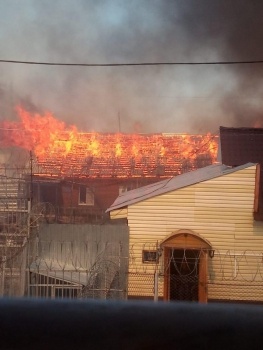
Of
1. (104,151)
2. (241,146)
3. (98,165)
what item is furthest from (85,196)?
(241,146)

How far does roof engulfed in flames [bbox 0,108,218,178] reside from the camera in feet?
64.3

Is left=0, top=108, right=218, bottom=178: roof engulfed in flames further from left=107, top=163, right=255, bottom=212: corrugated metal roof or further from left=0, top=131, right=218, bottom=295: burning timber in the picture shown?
left=107, top=163, right=255, bottom=212: corrugated metal roof

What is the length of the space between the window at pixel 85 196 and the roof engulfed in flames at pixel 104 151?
61 centimetres

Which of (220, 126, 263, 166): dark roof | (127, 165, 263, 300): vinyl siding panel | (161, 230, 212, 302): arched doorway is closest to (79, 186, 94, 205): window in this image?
(220, 126, 263, 166): dark roof

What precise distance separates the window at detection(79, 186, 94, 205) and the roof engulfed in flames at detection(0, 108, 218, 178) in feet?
2.01

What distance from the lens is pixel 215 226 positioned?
31.3 ft

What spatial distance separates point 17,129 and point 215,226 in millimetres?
20421

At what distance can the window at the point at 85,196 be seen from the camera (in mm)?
19453

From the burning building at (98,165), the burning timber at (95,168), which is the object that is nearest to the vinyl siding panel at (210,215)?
the burning timber at (95,168)

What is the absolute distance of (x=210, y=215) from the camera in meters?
9.58

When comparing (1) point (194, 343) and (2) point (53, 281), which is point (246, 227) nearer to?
(2) point (53, 281)

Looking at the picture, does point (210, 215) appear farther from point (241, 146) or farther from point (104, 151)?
point (104, 151)

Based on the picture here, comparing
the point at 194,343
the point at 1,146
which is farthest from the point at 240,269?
the point at 1,146

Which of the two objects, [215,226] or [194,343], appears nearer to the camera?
[194,343]
